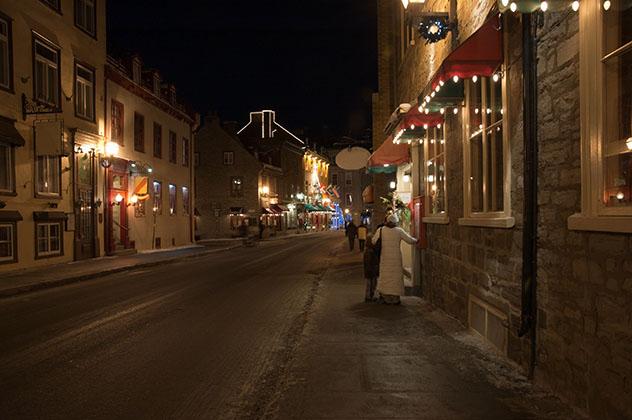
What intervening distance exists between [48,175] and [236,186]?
3579 cm

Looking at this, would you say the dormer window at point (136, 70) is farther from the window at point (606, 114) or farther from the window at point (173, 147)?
the window at point (606, 114)

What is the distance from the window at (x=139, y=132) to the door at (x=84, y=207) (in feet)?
18.3

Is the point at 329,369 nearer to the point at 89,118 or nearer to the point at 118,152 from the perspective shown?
the point at 89,118

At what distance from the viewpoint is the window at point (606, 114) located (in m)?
4.27

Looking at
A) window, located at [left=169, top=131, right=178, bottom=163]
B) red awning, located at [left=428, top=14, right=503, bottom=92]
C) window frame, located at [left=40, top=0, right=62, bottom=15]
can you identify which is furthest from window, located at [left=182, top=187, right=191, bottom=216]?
red awning, located at [left=428, top=14, right=503, bottom=92]

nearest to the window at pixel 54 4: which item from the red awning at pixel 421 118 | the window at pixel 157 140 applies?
the window at pixel 157 140

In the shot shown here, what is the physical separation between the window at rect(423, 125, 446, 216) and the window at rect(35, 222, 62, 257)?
13.2 metres

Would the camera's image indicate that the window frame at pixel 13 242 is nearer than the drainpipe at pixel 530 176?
No

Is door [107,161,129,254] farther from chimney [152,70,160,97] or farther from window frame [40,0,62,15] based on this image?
chimney [152,70,160,97]

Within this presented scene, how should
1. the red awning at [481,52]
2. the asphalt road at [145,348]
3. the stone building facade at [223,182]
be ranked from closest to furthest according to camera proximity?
the asphalt road at [145,348] → the red awning at [481,52] → the stone building facade at [223,182]

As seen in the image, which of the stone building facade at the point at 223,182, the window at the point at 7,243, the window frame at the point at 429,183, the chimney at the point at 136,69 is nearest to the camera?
the window frame at the point at 429,183

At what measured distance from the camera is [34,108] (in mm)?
18094

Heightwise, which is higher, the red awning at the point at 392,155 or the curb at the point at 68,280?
the red awning at the point at 392,155

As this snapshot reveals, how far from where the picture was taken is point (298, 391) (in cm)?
559
